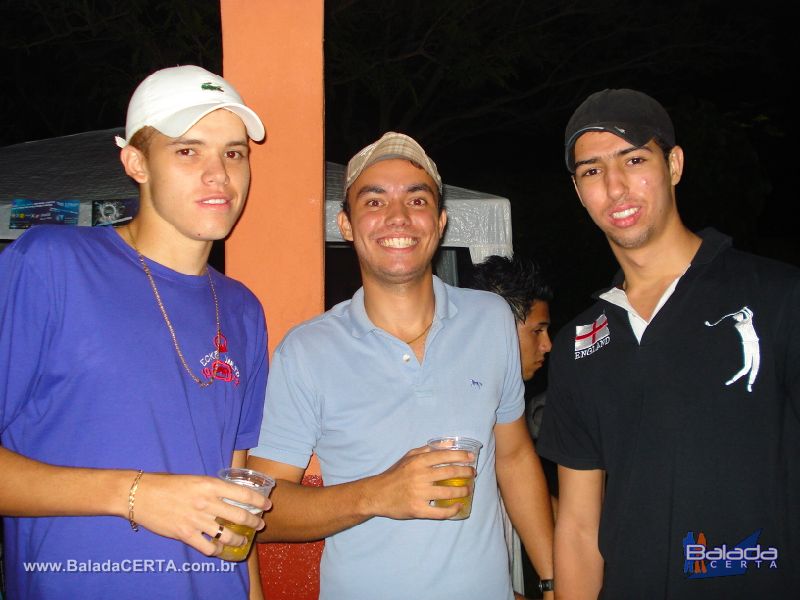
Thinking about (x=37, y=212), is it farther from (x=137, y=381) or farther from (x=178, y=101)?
(x=137, y=381)

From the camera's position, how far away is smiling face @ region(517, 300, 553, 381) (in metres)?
3.65

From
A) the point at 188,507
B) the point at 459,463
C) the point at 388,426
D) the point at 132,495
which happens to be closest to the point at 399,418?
the point at 388,426

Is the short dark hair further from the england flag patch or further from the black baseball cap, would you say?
the black baseball cap

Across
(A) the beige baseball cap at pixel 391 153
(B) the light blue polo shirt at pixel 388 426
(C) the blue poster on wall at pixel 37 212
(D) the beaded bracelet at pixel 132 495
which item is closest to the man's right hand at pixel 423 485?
(B) the light blue polo shirt at pixel 388 426

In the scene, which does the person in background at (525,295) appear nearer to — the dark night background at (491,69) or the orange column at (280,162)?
the orange column at (280,162)

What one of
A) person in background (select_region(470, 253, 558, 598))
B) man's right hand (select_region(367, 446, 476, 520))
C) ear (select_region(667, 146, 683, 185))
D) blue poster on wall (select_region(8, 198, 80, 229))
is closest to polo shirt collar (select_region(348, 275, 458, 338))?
man's right hand (select_region(367, 446, 476, 520))

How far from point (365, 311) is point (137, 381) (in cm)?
81

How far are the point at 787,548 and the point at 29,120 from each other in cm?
1557

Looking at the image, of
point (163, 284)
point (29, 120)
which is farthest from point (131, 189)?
point (29, 120)

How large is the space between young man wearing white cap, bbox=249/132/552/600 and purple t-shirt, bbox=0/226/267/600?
1.09ft

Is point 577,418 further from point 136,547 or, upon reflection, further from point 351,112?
point 351,112

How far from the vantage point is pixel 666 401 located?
203 centimetres

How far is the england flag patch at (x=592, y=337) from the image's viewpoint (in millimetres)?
2287

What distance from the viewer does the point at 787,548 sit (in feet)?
6.19
